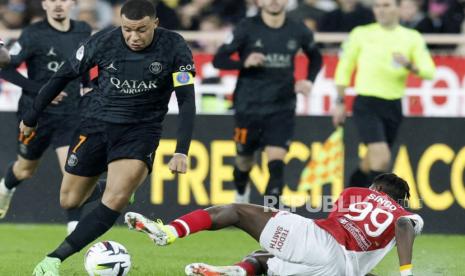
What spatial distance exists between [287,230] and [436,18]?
27.9 feet

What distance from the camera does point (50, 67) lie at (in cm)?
1152

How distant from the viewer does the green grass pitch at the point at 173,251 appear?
9.93 meters

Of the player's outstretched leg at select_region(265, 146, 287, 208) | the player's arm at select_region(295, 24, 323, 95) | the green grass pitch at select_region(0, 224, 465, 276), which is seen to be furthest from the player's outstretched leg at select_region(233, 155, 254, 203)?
the player's arm at select_region(295, 24, 323, 95)

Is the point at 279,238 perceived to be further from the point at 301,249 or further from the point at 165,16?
the point at 165,16

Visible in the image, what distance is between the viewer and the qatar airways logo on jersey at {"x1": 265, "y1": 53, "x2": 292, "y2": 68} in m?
12.6

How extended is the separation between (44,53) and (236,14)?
5.94 meters

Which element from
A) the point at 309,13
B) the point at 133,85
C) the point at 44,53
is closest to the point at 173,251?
the point at 44,53

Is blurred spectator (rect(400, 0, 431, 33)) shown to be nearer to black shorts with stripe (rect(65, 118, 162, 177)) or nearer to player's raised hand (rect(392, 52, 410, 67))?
player's raised hand (rect(392, 52, 410, 67))

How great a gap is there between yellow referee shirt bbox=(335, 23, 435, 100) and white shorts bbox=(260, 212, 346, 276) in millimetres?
4847

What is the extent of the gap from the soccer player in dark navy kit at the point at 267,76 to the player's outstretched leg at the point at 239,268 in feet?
11.9

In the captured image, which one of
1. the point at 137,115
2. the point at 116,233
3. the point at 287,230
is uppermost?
the point at 137,115

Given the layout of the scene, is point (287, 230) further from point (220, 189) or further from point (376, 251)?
point (220, 189)

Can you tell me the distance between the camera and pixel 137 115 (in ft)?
29.9

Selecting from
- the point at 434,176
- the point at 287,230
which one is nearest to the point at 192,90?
the point at 287,230
